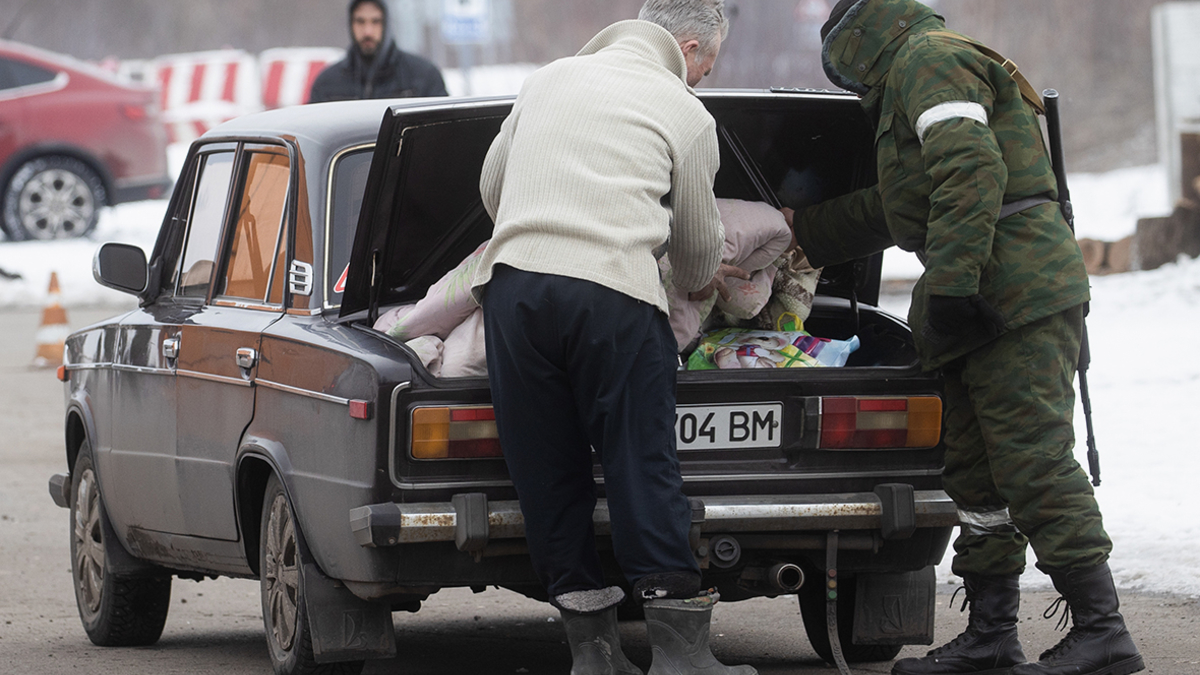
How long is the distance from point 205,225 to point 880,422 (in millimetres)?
2197

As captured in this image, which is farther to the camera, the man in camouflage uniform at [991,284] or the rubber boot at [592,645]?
the man in camouflage uniform at [991,284]

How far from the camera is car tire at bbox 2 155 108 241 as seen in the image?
19047mm

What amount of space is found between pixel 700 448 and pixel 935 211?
0.82 metres

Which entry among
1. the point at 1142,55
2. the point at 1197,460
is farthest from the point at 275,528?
the point at 1142,55

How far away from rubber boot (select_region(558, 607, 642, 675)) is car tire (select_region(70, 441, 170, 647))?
207 centimetres

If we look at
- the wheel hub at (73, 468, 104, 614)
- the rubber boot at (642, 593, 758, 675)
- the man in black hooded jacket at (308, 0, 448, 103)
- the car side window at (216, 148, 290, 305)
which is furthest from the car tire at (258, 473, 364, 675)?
the man in black hooded jacket at (308, 0, 448, 103)

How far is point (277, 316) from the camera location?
4.89 m

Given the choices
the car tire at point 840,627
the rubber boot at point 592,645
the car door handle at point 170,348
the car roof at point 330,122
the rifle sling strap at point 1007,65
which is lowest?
the car tire at point 840,627

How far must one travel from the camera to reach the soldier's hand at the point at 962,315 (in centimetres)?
445

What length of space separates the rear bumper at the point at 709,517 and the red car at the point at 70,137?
1537 centimetres

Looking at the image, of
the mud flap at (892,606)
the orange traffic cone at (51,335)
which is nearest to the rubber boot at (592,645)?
the mud flap at (892,606)

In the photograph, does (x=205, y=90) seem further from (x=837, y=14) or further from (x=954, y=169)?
(x=954, y=169)

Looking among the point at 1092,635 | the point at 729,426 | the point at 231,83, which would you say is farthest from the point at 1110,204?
the point at 729,426

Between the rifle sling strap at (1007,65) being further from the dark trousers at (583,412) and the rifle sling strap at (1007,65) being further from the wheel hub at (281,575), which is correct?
the wheel hub at (281,575)
